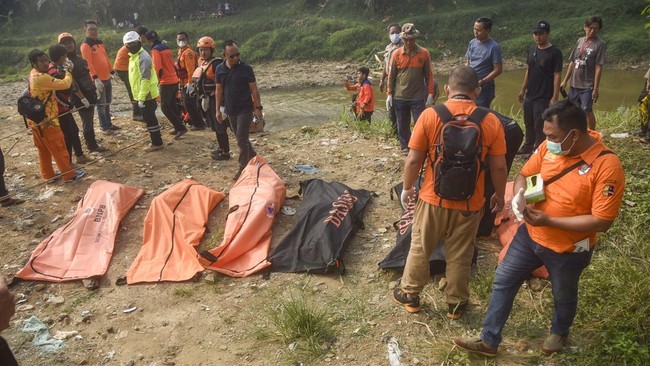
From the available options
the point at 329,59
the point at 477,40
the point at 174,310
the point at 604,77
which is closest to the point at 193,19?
the point at 329,59

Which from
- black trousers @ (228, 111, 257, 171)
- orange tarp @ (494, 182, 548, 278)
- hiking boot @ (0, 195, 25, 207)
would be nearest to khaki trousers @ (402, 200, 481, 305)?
orange tarp @ (494, 182, 548, 278)

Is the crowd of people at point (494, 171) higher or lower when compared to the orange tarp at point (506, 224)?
higher

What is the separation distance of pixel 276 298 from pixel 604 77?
1670cm

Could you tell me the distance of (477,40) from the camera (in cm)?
580

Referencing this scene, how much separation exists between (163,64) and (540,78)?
5.06 metres

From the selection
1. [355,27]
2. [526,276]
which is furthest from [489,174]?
[355,27]

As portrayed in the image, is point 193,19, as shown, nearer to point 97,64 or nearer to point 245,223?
point 97,64

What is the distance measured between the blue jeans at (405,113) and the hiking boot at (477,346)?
Result: 358 cm

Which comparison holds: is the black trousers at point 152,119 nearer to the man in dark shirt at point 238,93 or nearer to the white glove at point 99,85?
the white glove at point 99,85

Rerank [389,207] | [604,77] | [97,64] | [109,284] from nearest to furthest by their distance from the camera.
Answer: [109,284], [389,207], [97,64], [604,77]

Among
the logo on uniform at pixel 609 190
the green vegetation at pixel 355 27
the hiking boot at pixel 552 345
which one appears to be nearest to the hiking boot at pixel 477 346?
the hiking boot at pixel 552 345

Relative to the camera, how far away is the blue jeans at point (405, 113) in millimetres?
5949

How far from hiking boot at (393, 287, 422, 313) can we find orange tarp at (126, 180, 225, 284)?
1.79 metres

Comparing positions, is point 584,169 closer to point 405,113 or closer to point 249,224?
point 249,224
